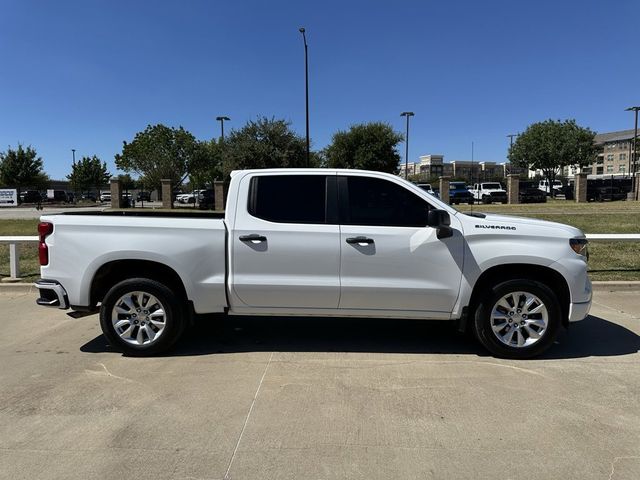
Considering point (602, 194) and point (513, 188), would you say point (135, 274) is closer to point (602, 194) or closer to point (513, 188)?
point (513, 188)

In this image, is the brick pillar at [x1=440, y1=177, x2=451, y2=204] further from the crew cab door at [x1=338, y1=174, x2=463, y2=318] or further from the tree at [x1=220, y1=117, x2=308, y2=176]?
the crew cab door at [x1=338, y1=174, x2=463, y2=318]

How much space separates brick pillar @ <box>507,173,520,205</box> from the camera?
41812mm

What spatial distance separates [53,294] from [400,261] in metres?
3.53

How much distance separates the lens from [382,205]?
5.10 m

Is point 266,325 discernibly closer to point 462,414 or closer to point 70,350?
point 70,350

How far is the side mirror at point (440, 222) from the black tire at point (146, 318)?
104 inches

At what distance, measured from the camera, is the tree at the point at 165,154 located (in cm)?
4428

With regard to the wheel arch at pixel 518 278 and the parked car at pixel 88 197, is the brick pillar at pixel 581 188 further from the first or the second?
the parked car at pixel 88 197

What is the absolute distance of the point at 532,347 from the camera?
504 centimetres

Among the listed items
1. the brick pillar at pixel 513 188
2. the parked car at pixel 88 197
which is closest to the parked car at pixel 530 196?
the brick pillar at pixel 513 188

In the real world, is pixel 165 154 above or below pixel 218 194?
above

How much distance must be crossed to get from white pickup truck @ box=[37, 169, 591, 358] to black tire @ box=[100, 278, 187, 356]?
0.03 ft

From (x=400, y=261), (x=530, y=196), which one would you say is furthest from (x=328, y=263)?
(x=530, y=196)

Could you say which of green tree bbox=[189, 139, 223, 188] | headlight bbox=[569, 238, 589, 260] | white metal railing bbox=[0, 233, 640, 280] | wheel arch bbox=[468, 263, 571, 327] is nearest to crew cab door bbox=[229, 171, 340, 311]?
wheel arch bbox=[468, 263, 571, 327]
